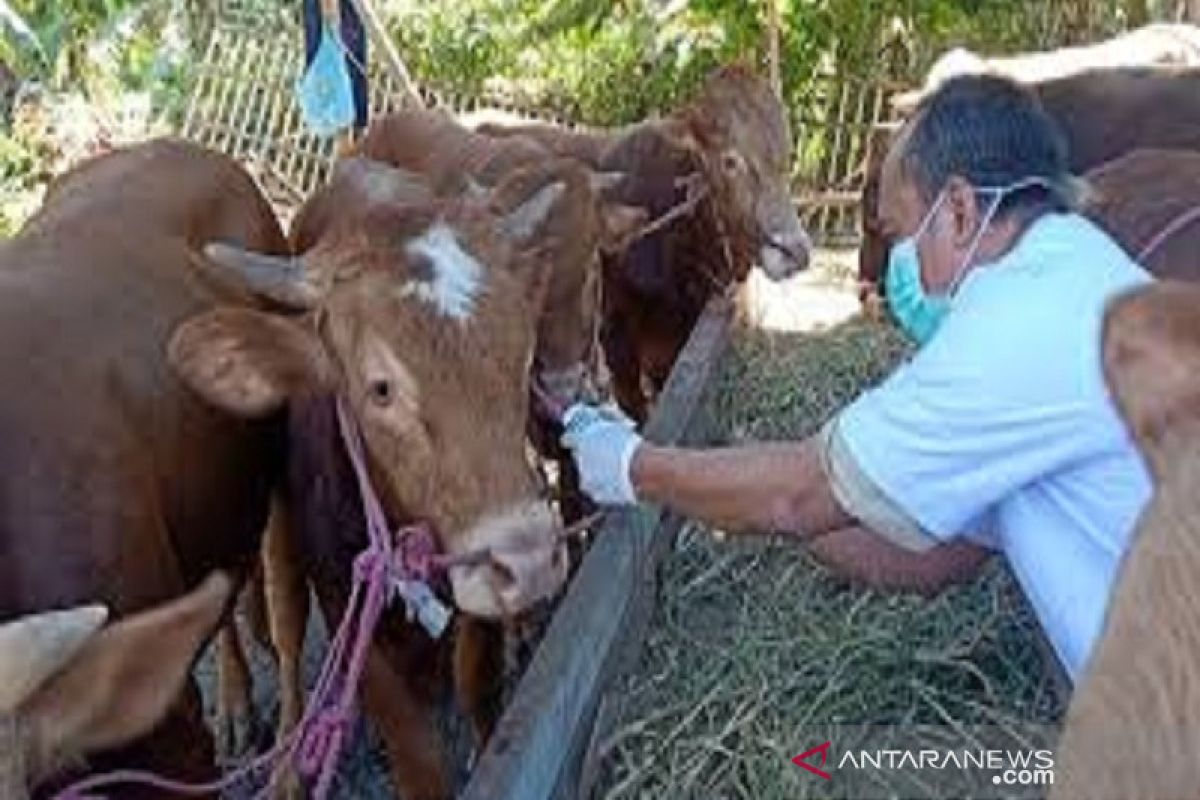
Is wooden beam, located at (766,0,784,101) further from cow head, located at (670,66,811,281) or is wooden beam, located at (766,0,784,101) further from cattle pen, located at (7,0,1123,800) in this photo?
cattle pen, located at (7,0,1123,800)

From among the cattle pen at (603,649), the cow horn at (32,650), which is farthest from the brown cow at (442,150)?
the cow horn at (32,650)

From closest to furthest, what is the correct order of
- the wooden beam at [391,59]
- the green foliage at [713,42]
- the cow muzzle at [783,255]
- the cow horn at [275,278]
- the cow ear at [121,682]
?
1. the cow ear at [121,682]
2. the cow horn at [275,278]
3. the cow muzzle at [783,255]
4. the wooden beam at [391,59]
5. the green foliage at [713,42]

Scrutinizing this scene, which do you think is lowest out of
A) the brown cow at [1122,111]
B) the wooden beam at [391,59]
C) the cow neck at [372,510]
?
the wooden beam at [391,59]

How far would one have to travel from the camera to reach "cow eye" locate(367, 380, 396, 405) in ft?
13.6

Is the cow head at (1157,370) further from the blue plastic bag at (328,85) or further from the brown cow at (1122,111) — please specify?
the blue plastic bag at (328,85)

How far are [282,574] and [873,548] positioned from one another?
210cm

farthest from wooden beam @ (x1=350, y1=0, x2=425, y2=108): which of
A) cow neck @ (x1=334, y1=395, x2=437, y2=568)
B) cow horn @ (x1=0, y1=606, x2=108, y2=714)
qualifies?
cow horn @ (x1=0, y1=606, x2=108, y2=714)

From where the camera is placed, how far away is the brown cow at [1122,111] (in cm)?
772

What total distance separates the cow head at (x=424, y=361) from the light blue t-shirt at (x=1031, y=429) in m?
0.99

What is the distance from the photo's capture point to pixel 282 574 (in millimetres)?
5496

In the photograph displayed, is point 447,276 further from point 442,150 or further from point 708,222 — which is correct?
point 708,222

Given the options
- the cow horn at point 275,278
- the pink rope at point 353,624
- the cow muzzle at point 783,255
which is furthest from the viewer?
the cow muzzle at point 783,255

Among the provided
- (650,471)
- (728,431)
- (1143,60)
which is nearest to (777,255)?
(728,431)

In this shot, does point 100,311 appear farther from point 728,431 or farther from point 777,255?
point 777,255
